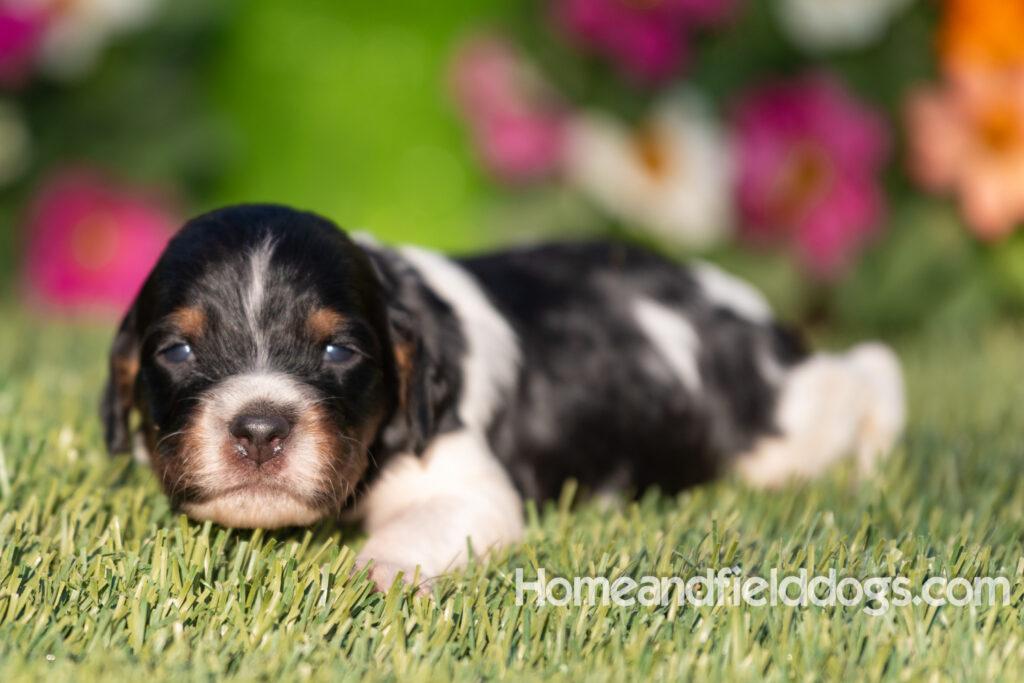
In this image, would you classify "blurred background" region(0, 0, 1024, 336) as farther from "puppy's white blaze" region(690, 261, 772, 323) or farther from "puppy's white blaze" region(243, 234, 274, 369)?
"puppy's white blaze" region(243, 234, 274, 369)

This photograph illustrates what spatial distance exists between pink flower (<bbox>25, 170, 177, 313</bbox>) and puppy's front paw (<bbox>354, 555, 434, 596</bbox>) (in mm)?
5069

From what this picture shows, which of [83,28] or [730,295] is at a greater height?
[83,28]

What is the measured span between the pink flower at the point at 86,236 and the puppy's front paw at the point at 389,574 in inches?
200

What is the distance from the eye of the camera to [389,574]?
289cm

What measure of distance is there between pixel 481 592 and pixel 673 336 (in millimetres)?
1812

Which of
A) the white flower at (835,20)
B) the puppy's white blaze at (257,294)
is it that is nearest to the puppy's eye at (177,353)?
the puppy's white blaze at (257,294)

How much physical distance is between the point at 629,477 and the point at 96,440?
182 cm

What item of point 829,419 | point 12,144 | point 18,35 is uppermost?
point 18,35

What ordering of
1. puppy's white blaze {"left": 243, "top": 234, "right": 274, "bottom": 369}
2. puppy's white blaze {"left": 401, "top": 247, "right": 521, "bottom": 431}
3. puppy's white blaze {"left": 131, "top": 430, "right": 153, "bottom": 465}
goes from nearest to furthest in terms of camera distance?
puppy's white blaze {"left": 243, "top": 234, "right": 274, "bottom": 369}, puppy's white blaze {"left": 131, "top": 430, "right": 153, "bottom": 465}, puppy's white blaze {"left": 401, "top": 247, "right": 521, "bottom": 431}

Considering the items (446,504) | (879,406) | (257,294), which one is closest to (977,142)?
(879,406)

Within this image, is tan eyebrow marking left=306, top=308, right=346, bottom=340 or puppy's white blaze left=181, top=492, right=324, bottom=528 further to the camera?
tan eyebrow marking left=306, top=308, right=346, bottom=340

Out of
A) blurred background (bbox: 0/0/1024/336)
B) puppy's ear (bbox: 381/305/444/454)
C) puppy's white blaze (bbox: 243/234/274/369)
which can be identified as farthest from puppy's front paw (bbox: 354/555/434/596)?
blurred background (bbox: 0/0/1024/336)

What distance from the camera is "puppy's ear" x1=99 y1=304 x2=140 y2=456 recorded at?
3424 millimetres

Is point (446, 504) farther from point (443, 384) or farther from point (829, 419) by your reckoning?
point (829, 419)
